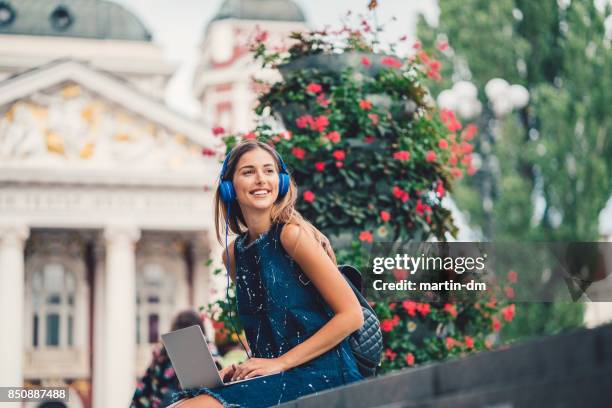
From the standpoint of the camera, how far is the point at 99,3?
39469 millimetres

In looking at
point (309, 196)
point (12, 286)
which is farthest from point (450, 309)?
point (12, 286)

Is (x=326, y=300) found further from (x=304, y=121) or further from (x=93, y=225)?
(x=93, y=225)

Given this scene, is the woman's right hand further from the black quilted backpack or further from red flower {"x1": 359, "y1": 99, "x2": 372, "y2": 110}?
red flower {"x1": 359, "y1": 99, "x2": 372, "y2": 110}

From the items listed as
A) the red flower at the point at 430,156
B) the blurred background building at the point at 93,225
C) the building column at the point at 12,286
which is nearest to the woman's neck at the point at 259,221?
the red flower at the point at 430,156

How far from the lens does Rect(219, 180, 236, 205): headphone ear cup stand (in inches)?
142

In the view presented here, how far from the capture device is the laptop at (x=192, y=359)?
3248mm

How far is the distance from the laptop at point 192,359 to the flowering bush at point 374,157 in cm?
281

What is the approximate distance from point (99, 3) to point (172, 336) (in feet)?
122

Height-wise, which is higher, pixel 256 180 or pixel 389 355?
pixel 256 180

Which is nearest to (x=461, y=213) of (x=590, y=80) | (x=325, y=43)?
(x=590, y=80)

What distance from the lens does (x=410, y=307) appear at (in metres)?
6.17

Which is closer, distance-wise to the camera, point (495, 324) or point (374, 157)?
point (374, 157)

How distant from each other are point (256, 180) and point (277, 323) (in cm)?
41

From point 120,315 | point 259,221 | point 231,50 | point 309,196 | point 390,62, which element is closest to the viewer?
point 259,221
